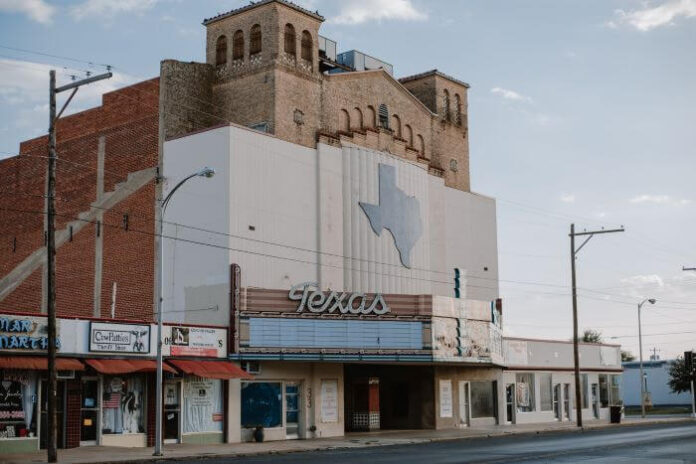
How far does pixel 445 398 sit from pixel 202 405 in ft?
58.7

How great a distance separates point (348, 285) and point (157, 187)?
1154cm

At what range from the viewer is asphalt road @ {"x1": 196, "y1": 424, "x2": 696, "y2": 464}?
2697cm

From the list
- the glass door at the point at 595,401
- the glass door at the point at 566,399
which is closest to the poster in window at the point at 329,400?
the glass door at the point at 566,399

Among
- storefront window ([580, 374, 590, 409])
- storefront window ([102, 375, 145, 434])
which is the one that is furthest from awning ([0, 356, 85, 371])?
storefront window ([580, 374, 590, 409])

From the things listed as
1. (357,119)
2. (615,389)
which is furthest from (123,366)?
(615,389)

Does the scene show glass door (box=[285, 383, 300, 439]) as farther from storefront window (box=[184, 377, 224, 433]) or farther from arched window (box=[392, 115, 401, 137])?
arched window (box=[392, 115, 401, 137])

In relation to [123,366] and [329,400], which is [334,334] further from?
[123,366]

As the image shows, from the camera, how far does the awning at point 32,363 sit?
3105 centimetres

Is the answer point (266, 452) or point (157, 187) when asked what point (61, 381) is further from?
point (157, 187)

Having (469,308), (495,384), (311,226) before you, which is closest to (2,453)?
(311,226)

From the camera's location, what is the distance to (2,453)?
31344 millimetres

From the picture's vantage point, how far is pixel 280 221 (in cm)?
4631

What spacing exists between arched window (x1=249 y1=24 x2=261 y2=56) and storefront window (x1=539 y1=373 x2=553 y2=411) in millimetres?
29404

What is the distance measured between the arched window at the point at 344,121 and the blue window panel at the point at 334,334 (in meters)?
13.3
